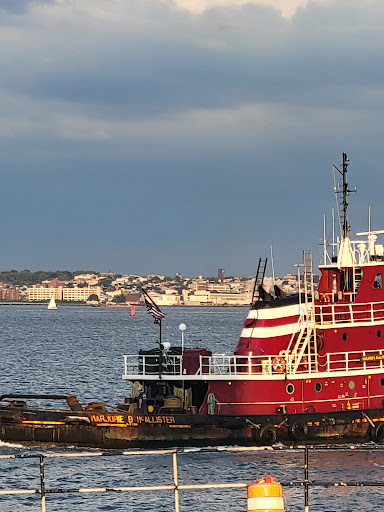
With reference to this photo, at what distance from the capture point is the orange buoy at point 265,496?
12727 millimetres

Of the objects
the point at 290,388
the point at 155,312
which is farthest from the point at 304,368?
the point at 155,312

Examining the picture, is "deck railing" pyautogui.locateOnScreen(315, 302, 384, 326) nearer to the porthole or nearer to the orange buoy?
the porthole

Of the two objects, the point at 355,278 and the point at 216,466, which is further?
the point at 355,278

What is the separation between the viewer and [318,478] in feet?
94.0

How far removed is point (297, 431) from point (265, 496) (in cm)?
1963

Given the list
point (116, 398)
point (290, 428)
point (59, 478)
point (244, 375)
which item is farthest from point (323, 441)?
point (116, 398)

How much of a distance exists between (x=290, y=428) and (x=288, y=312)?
383 cm

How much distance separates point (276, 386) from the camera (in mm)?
32688

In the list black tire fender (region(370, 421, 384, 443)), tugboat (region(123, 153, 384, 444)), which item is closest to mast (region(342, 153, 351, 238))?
tugboat (region(123, 153, 384, 444))

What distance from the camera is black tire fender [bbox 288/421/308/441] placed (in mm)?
32000

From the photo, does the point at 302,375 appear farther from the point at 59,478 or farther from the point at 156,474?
the point at 59,478

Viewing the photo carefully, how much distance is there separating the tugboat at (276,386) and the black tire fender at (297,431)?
0.18 feet

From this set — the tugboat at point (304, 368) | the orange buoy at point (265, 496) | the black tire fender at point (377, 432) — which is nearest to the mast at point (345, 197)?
the tugboat at point (304, 368)

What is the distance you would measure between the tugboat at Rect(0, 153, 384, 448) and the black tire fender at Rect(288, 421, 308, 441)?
0.05 metres
